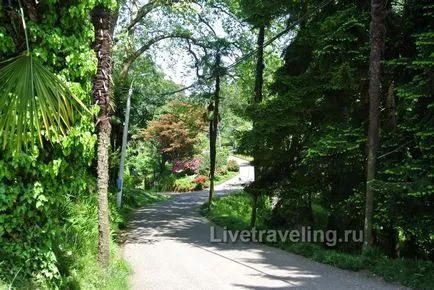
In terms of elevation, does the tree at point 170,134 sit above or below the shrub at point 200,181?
above

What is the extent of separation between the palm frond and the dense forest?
1cm

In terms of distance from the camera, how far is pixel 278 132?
14.4 metres

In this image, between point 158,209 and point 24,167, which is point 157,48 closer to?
point 158,209

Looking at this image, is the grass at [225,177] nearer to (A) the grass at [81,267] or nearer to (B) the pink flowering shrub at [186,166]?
(B) the pink flowering shrub at [186,166]

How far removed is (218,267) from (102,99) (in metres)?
5.18

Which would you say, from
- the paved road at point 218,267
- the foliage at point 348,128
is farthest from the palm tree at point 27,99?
the foliage at point 348,128

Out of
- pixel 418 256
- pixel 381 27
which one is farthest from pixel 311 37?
pixel 418 256

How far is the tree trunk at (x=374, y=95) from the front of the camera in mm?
10609

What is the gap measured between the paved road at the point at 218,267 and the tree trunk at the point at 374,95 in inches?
60.4

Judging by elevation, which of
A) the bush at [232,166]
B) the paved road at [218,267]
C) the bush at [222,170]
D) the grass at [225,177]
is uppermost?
the bush at [232,166]

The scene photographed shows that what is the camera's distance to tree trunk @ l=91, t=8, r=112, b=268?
8359 millimetres

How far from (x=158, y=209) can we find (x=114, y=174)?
321 cm

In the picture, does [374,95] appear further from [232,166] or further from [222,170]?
[232,166]

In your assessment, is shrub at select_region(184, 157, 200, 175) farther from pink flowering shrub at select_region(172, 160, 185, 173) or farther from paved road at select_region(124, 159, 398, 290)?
paved road at select_region(124, 159, 398, 290)
